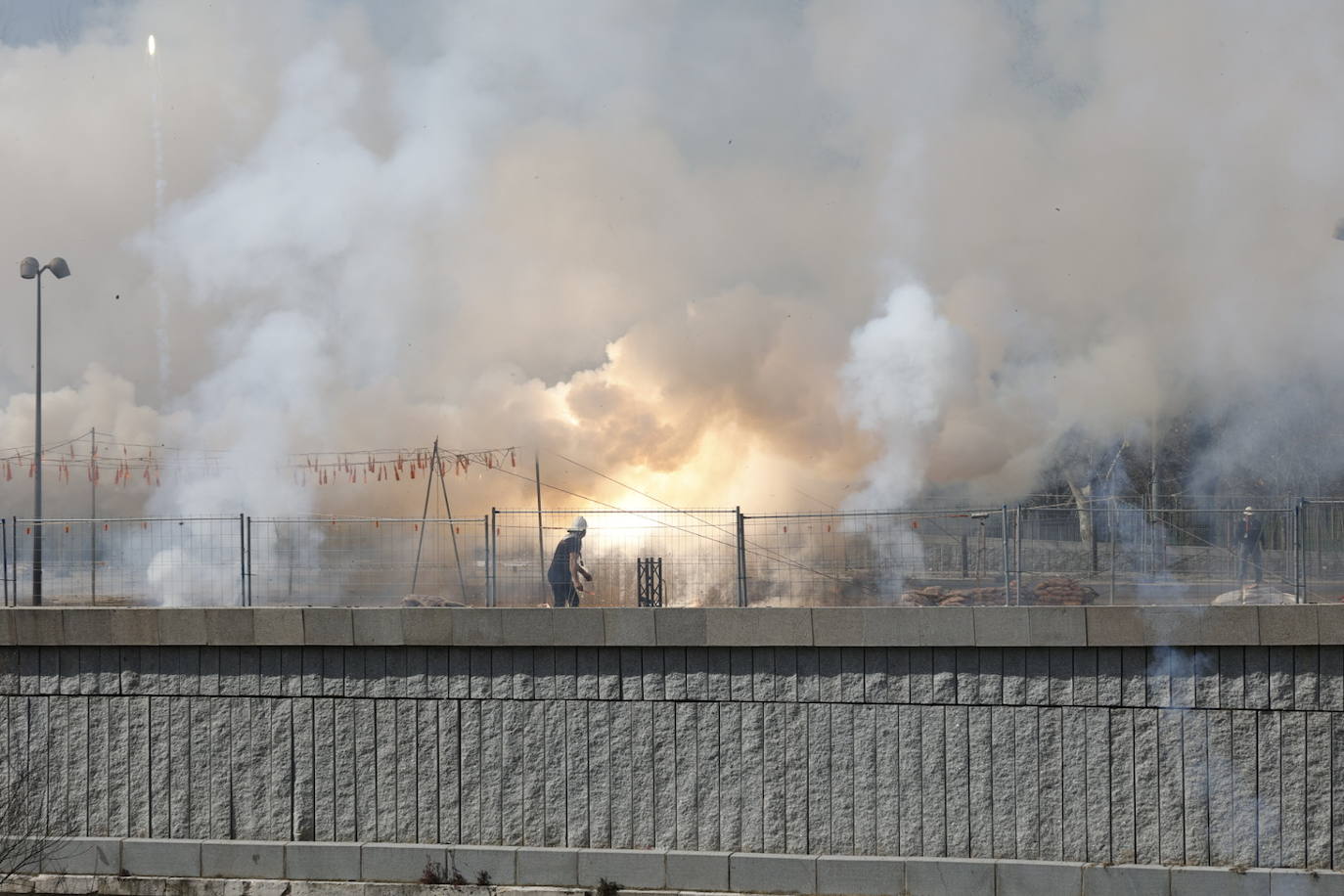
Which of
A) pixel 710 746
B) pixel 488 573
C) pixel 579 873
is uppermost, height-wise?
pixel 488 573

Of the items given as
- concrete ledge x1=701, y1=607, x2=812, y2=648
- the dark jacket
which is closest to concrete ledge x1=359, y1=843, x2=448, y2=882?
concrete ledge x1=701, y1=607, x2=812, y2=648

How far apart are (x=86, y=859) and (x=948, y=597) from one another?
9291 mm

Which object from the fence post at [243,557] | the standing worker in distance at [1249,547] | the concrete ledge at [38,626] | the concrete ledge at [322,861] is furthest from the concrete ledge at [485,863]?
the standing worker in distance at [1249,547]

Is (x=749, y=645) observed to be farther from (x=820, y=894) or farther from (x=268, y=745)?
(x=268, y=745)

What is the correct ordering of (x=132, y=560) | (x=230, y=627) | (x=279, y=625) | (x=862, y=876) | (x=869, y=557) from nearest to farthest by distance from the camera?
(x=862, y=876) < (x=279, y=625) < (x=230, y=627) < (x=869, y=557) < (x=132, y=560)

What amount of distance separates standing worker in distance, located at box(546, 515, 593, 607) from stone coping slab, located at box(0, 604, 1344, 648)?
4.95ft

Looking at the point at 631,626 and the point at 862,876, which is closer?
the point at 862,876

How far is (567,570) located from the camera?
50.5ft

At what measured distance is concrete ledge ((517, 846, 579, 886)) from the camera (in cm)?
1351

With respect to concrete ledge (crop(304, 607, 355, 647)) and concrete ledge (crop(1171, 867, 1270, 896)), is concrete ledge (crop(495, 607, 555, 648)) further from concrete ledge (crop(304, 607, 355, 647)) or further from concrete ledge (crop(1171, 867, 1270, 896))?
concrete ledge (crop(1171, 867, 1270, 896))

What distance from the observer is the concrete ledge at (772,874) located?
42.9 ft

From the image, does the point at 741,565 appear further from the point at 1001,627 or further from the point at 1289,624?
the point at 1289,624

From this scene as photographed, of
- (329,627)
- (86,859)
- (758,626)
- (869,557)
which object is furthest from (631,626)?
(86,859)

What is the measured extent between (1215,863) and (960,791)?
88.9 inches
